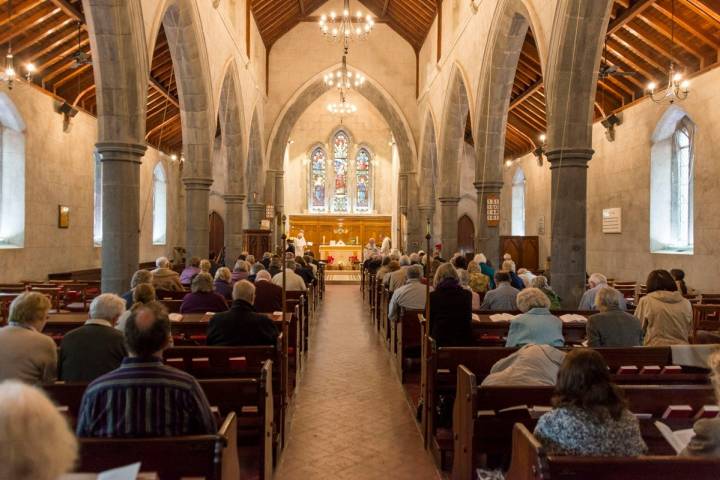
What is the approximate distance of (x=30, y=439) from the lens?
1287 millimetres

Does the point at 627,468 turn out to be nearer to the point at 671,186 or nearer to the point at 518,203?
the point at 671,186

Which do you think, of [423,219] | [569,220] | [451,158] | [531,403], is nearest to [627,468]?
[531,403]

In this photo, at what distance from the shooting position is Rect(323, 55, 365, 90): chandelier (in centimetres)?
2002

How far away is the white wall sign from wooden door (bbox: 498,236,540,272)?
432 cm

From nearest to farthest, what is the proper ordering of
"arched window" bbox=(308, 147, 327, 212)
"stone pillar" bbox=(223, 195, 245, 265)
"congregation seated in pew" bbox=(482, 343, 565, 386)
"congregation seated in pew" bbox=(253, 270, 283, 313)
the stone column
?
"congregation seated in pew" bbox=(482, 343, 565, 386) → "congregation seated in pew" bbox=(253, 270, 283, 313) → "stone pillar" bbox=(223, 195, 245, 265) → the stone column → "arched window" bbox=(308, 147, 327, 212)

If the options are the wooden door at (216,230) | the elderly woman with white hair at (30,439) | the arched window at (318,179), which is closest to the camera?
the elderly woman with white hair at (30,439)

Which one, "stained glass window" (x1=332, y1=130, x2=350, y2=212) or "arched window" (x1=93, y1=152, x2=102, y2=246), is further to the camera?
"stained glass window" (x1=332, y1=130, x2=350, y2=212)

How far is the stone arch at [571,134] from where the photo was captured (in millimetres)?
8312

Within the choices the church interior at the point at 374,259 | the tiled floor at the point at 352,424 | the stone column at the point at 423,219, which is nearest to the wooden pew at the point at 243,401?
the church interior at the point at 374,259

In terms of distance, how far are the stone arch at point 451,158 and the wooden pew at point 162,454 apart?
599 inches

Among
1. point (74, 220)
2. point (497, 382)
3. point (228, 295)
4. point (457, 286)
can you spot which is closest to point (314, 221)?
point (74, 220)

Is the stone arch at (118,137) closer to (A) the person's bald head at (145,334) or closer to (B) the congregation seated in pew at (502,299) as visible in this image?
(B) the congregation seated in pew at (502,299)

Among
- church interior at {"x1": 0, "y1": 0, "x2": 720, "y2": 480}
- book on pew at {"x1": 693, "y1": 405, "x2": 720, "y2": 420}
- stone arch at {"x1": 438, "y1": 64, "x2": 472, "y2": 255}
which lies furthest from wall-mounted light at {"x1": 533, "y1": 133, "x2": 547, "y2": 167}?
book on pew at {"x1": 693, "y1": 405, "x2": 720, "y2": 420}

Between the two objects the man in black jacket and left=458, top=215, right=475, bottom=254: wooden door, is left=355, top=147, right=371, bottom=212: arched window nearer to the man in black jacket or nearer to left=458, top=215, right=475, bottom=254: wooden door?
left=458, top=215, right=475, bottom=254: wooden door
